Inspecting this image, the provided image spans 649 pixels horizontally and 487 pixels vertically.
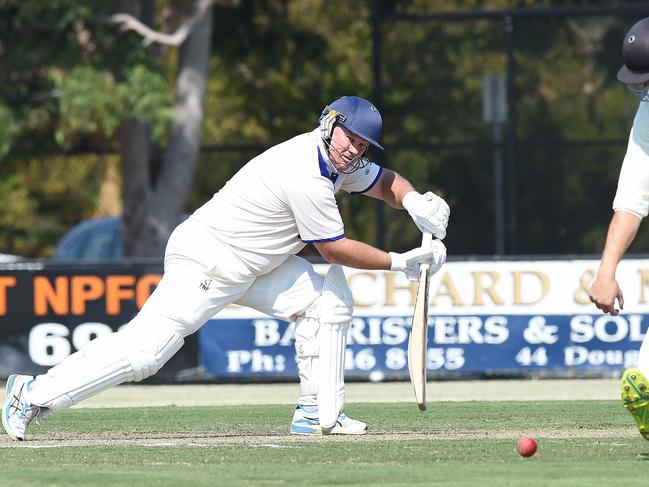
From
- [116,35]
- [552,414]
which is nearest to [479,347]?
[552,414]

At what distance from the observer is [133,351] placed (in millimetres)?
7652

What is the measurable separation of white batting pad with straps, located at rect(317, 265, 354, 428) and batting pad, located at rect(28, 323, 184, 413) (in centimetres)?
79

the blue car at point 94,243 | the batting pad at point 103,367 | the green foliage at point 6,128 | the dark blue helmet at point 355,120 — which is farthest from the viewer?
the blue car at point 94,243

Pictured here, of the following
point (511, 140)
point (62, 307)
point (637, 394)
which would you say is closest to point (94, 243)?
point (511, 140)

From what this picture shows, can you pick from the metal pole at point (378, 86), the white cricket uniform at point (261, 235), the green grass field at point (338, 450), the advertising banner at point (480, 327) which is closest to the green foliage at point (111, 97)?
the metal pole at point (378, 86)

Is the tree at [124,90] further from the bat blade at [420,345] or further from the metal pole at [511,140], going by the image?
the bat blade at [420,345]

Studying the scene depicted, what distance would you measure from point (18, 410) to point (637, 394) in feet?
10.2

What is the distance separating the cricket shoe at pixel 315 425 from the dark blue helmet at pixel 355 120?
147 centimetres

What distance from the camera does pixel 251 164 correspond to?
8.06 metres

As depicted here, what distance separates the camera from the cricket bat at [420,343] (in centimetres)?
781

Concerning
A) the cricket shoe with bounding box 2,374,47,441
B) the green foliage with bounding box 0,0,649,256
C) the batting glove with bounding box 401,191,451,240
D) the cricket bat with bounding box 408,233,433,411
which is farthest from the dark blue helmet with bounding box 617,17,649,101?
the green foliage with bounding box 0,0,649,256

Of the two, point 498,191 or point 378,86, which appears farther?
point 498,191

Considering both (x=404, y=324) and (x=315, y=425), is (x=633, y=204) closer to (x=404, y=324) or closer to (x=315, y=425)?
(x=315, y=425)

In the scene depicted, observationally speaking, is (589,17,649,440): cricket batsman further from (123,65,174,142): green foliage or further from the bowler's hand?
(123,65,174,142): green foliage
